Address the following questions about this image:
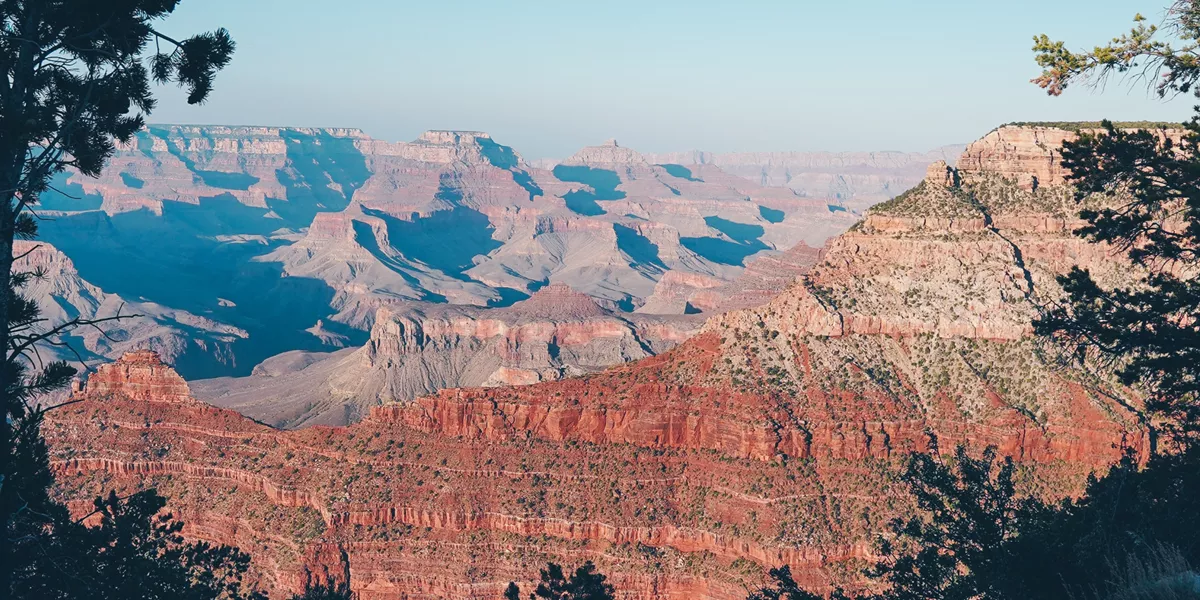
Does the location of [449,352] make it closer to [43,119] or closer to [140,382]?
[140,382]

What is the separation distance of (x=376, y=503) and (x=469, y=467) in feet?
21.2

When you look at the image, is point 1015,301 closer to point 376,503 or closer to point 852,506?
point 852,506

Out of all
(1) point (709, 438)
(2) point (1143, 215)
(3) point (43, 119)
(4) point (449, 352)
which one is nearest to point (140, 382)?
(1) point (709, 438)

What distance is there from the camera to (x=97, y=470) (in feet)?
224

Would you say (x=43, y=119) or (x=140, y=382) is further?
(x=140, y=382)

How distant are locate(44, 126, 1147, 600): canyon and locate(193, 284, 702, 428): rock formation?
77.2 metres

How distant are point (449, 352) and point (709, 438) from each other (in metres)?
116

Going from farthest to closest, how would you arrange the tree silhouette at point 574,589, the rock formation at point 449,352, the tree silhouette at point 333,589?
the rock formation at point 449,352 → the tree silhouette at point 333,589 → the tree silhouette at point 574,589

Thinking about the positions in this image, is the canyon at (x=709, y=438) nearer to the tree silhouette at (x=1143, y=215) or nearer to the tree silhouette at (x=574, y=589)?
the tree silhouette at (x=574, y=589)

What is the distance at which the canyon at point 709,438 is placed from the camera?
57.2 metres

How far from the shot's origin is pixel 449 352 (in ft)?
565

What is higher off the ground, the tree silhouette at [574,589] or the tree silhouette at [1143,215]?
the tree silhouette at [1143,215]

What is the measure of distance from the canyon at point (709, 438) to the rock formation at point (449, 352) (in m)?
77.2

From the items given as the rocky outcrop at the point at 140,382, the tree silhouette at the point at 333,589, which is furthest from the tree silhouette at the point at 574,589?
the rocky outcrop at the point at 140,382
